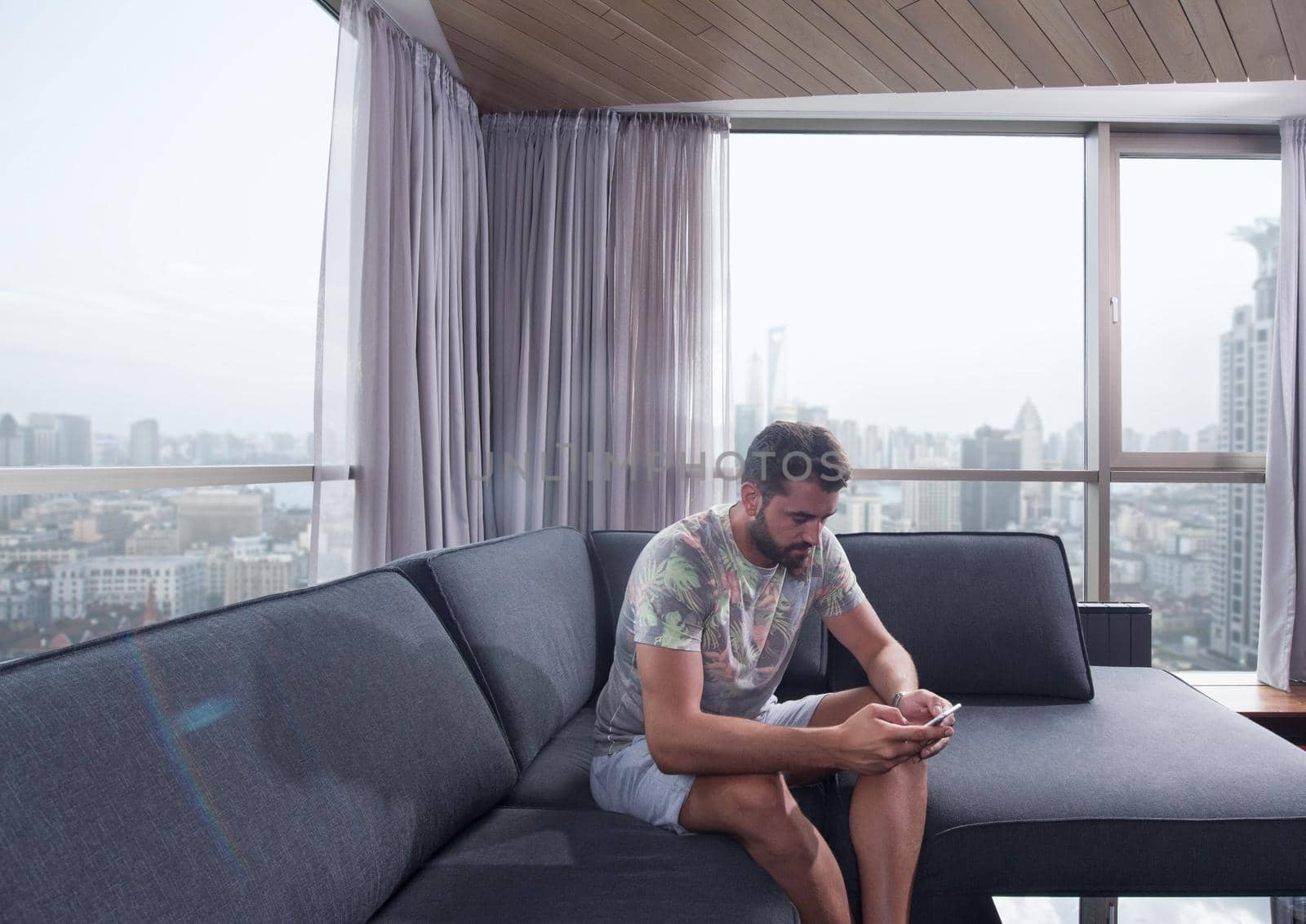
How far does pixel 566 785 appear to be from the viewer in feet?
4.77

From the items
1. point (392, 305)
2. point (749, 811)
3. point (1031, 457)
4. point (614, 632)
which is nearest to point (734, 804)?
point (749, 811)

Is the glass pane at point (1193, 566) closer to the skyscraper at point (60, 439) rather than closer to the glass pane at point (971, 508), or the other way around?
the glass pane at point (971, 508)

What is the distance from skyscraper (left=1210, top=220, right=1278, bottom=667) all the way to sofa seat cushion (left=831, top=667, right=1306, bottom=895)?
2174mm

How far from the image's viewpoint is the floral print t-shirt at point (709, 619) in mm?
1366

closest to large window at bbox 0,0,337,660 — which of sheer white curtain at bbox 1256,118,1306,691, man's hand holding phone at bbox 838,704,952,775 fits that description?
man's hand holding phone at bbox 838,704,952,775

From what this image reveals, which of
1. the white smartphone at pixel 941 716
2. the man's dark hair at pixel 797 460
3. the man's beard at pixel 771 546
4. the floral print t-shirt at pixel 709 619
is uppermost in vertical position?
the man's dark hair at pixel 797 460

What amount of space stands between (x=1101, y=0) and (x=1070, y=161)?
1345 millimetres

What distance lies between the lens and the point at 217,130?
195 centimetres

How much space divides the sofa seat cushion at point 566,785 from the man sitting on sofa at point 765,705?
37mm

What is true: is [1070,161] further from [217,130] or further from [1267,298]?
[217,130]

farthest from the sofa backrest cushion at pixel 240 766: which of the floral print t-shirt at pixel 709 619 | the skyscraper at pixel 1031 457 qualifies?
the skyscraper at pixel 1031 457

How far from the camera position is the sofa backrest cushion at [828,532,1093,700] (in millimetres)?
1943

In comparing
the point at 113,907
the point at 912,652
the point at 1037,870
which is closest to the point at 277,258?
the point at 113,907

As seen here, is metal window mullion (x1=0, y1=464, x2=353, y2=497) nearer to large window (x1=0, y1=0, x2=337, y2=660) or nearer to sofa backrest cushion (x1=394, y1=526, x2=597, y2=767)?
large window (x1=0, y1=0, x2=337, y2=660)
